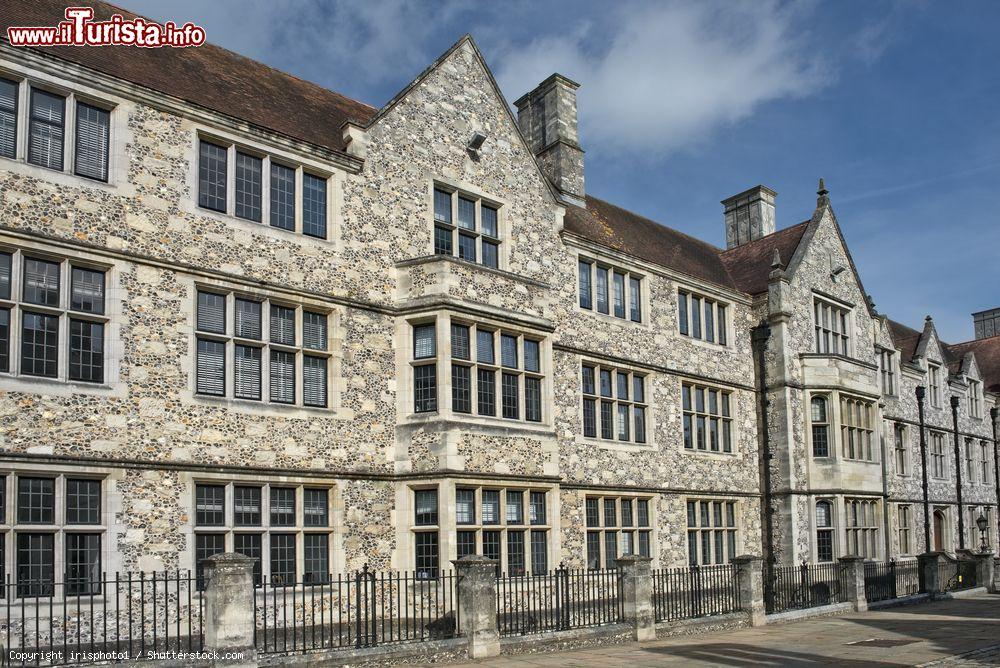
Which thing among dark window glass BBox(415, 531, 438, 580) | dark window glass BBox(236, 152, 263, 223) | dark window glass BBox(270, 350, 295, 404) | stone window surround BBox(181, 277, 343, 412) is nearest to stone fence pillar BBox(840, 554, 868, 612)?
dark window glass BBox(415, 531, 438, 580)

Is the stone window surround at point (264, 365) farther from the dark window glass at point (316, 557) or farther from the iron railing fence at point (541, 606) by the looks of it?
the iron railing fence at point (541, 606)

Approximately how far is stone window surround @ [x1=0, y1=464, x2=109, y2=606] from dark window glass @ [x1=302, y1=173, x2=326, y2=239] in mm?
5893

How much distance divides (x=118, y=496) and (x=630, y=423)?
1342 centimetres

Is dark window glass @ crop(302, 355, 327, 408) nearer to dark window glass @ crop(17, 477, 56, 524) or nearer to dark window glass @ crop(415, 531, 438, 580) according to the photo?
dark window glass @ crop(415, 531, 438, 580)

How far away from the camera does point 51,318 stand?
14375mm

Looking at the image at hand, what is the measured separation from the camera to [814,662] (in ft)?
48.7

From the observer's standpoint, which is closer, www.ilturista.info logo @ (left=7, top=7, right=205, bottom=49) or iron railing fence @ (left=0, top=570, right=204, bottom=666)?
iron railing fence @ (left=0, top=570, right=204, bottom=666)

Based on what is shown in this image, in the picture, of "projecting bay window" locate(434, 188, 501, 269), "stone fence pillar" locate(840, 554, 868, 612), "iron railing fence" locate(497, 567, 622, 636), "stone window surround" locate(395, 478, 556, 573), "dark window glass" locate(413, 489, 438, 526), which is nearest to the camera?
"iron railing fence" locate(497, 567, 622, 636)

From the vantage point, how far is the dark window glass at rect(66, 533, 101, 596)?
14.0 m

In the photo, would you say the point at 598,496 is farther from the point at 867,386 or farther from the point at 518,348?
the point at 867,386

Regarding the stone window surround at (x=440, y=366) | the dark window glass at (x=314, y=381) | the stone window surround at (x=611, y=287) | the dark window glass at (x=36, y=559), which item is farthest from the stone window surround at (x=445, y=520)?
the dark window glass at (x=36, y=559)

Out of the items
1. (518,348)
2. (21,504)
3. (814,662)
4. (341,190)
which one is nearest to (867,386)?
(518,348)

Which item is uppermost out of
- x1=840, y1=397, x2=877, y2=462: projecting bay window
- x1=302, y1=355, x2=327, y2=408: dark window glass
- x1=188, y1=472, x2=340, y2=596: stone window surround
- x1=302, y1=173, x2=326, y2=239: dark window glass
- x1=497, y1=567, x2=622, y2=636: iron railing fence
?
x1=302, y1=173, x2=326, y2=239: dark window glass

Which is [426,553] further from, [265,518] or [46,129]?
[46,129]
